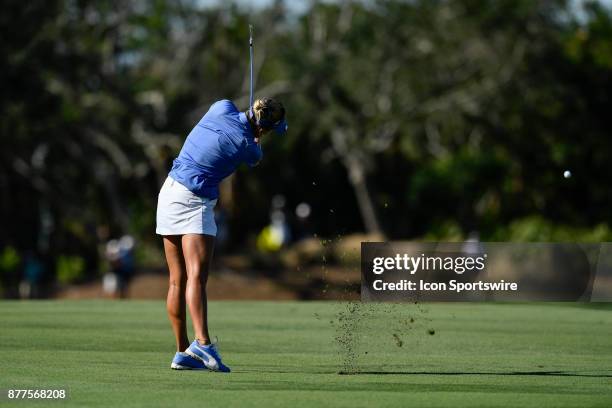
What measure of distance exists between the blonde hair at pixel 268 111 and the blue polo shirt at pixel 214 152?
148 mm

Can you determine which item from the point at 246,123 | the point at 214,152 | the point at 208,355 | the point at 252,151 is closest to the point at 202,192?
the point at 214,152

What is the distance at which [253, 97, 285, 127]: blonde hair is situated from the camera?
1091cm

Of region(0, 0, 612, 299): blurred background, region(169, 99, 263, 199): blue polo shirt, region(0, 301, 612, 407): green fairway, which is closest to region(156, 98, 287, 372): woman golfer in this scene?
region(169, 99, 263, 199): blue polo shirt

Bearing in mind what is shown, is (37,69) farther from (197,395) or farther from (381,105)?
(197,395)

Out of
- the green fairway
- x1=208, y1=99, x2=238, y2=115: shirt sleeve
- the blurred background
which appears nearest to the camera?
the green fairway

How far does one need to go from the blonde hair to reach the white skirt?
0.81 m

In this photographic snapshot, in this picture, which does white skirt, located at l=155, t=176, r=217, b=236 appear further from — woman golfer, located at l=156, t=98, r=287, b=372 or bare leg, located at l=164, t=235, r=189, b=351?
bare leg, located at l=164, t=235, r=189, b=351

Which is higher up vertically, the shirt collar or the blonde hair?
the blonde hair

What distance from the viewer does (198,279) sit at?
35.6 feet

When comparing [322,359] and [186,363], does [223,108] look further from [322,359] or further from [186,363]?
[322,359]

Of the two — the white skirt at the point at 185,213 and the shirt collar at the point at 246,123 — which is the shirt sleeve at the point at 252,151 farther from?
the white skirt at the point at 185,213

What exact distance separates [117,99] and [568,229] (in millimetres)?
16539

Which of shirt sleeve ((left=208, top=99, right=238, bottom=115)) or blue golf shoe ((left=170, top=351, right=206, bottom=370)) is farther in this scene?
shirt sleeve ((left=208, top=99, right=238, bottom=115))

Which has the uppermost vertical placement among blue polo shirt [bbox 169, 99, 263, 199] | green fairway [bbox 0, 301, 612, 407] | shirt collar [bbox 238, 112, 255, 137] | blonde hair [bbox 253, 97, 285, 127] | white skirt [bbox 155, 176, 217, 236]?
blonde hair [bbox 253, 97, 285, 127]
